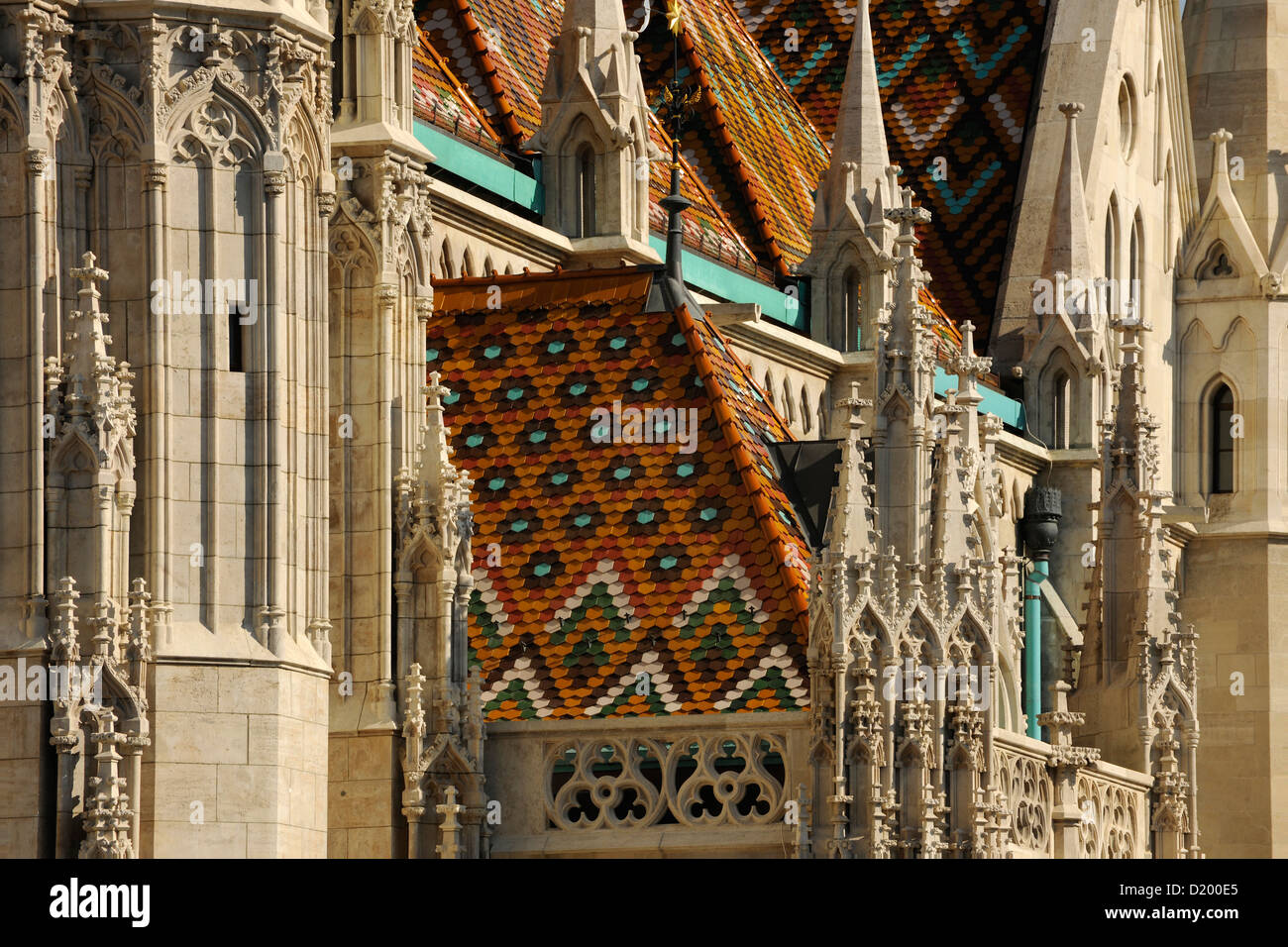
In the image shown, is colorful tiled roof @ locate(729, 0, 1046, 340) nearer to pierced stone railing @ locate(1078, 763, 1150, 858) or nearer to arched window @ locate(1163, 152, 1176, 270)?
arched window @ locate(1163, 152, 1176, 270)

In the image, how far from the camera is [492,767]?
82.0 feet

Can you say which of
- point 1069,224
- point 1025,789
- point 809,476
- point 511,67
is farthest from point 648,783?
point 1069,224

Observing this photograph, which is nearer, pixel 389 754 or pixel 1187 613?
pixel 389 754

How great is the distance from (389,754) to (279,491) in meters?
3.06

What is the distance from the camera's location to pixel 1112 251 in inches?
1746

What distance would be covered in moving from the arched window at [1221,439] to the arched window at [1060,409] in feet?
11.6

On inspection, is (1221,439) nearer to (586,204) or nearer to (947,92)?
(947,92)

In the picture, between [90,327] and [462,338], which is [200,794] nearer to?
[90,327]

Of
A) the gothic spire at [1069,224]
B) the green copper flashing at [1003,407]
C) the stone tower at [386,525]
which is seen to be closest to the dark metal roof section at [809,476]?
the stone tower at [386,525]

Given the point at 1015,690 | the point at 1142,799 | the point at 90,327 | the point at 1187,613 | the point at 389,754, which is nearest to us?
the point at 90,327

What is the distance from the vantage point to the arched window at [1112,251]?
43844mm

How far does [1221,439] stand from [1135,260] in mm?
2556
